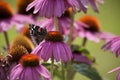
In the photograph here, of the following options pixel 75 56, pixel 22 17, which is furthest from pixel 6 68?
pixel 22 17

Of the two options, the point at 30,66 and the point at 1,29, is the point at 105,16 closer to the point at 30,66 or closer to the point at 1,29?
the point at 1,29

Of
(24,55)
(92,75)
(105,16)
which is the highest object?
(24,55)

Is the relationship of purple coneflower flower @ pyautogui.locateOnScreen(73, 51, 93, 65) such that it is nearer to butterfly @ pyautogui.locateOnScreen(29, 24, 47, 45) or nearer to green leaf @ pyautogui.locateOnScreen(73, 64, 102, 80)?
green leaf @ pyautogui.locateOnScreen(73, 64, 102, 80)

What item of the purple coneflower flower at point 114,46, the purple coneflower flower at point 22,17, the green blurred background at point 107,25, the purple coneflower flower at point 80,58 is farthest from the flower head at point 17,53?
the green blurred background at point 107,25

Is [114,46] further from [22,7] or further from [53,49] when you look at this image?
[22,7]

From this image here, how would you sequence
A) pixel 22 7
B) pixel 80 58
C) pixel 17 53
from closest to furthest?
pixel 17 53 < pixel 80 58 < pixel 22 7

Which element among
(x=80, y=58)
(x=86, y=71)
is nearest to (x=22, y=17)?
(x=80, y=58)

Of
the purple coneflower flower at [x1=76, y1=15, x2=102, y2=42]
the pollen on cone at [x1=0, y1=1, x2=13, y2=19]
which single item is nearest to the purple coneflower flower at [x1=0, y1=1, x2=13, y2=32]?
the pollen on cone at [x1=0, y1=1, x2=13, y2=19]
